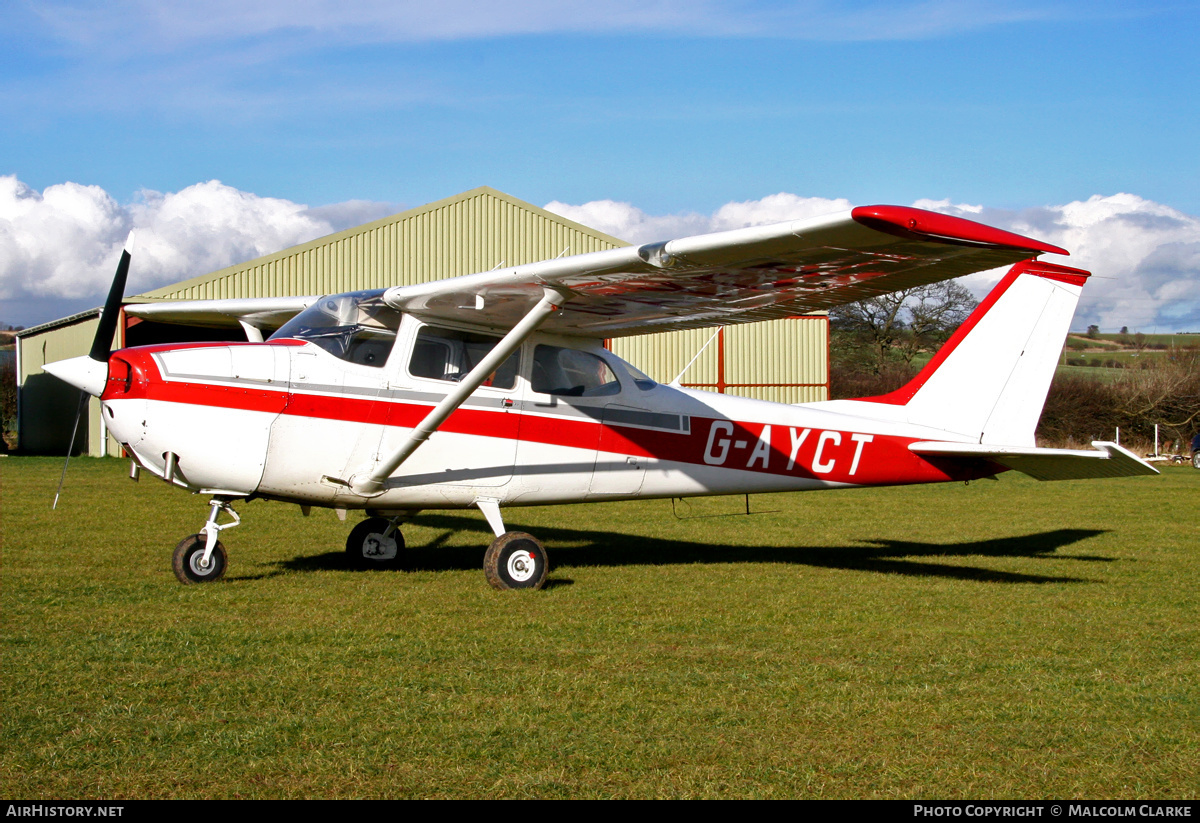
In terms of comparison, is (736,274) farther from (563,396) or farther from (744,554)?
(744,554)

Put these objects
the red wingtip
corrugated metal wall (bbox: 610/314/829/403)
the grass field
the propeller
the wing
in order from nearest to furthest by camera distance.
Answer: the grass field
the red wingtip
the wing
the propeller
corrugated metal wall (bbox: 610/314/829/403)

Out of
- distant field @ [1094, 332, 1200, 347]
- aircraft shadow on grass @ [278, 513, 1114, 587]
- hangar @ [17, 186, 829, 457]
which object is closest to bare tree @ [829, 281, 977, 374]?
distant field @ [1094, 332, 1200, 347]

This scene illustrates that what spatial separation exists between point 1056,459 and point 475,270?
766 inches

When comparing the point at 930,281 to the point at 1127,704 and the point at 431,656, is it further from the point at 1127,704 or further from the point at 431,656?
the point at 431,656

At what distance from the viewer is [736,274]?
23.0 feet

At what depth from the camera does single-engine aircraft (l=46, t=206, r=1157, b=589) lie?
680 cm

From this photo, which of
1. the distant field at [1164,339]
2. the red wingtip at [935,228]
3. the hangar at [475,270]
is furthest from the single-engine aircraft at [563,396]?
the distant field at [1164,339]

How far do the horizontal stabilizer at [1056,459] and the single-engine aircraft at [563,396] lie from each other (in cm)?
3

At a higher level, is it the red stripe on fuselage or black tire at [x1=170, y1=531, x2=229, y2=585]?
the red stripe on fuselage

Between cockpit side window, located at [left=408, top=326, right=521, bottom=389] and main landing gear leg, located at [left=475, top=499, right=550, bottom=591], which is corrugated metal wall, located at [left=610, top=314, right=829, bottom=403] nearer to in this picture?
cockpit side window, located at [left=408, top=326, right=521, bottom=389]

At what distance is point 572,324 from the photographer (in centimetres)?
854

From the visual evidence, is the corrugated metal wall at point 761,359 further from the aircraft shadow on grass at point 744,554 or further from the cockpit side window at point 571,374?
the cockpit side window at point 571,374

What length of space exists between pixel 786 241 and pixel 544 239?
21438 mm

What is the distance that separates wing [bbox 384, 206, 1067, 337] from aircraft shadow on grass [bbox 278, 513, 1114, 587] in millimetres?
2302
